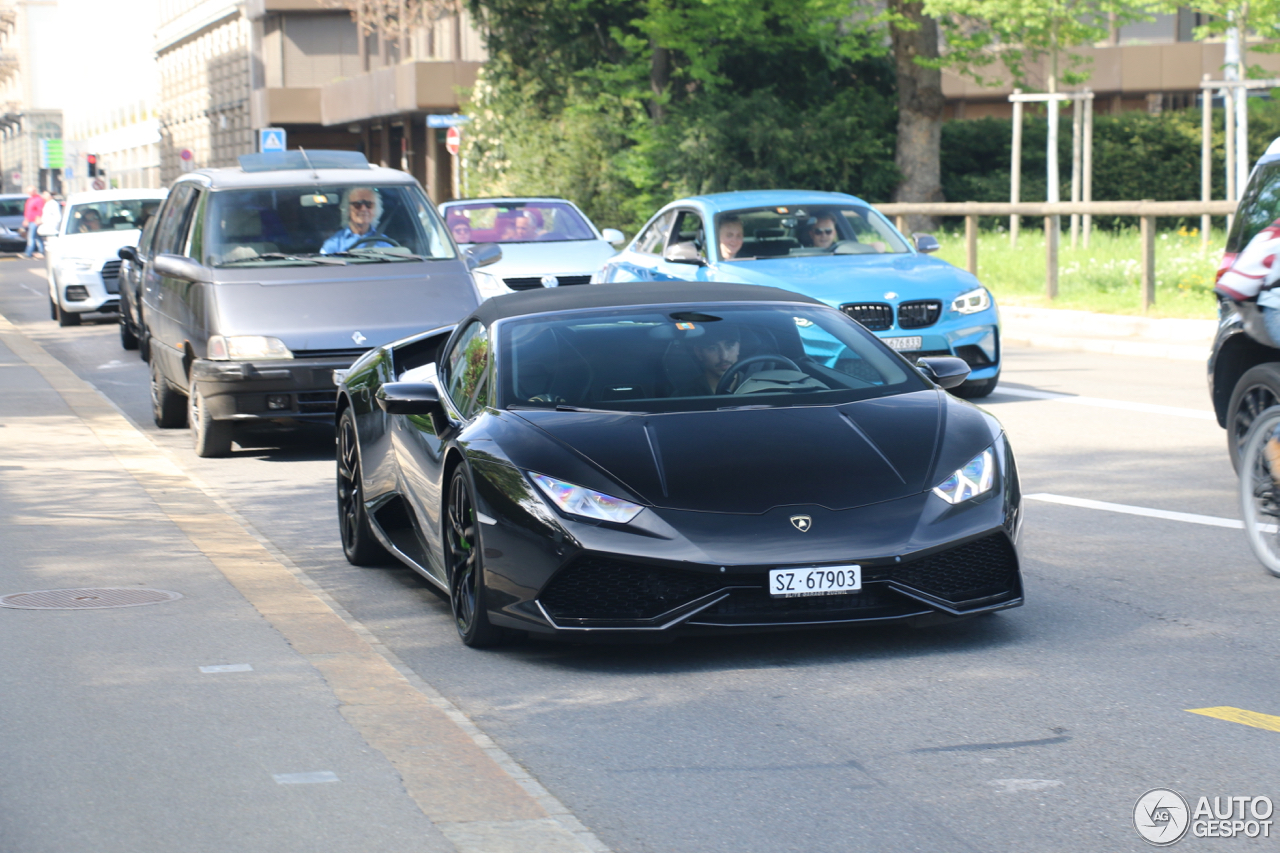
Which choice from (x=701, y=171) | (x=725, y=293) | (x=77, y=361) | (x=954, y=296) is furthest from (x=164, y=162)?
(x=725, y=293)

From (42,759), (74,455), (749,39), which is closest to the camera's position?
(42,759)

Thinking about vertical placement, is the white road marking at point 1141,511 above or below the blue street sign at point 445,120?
below

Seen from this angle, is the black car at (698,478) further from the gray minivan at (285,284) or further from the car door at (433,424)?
the gray minivan at (285,284)

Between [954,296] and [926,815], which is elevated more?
[954,296]

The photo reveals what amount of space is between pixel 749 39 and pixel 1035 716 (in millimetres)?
28138

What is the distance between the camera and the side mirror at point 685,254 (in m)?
14.6

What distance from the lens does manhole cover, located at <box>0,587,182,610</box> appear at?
7.11 m

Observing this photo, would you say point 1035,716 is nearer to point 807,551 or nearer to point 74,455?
point 807,551

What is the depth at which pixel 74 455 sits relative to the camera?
11617 millimetres

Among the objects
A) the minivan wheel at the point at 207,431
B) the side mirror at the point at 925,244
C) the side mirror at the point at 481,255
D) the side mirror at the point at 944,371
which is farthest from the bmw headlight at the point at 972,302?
the side mirror at the point at 944,371

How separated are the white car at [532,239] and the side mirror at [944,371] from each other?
11391mm

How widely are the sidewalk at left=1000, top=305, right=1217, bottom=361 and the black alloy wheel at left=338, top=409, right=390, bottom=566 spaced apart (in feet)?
34.0

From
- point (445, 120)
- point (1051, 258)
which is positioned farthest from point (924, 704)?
point (445, 120)

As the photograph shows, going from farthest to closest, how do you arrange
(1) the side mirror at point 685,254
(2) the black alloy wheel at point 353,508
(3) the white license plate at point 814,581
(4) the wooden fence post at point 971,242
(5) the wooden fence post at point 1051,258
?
(4) the wooden fence post at point 971,242 < (5) the wooden fence post at point 1051,258 < (1) the side mirror at point 685,254 < (2) the black alloy wheel at point 353,508 < (3) the white license plate at point 814,581
